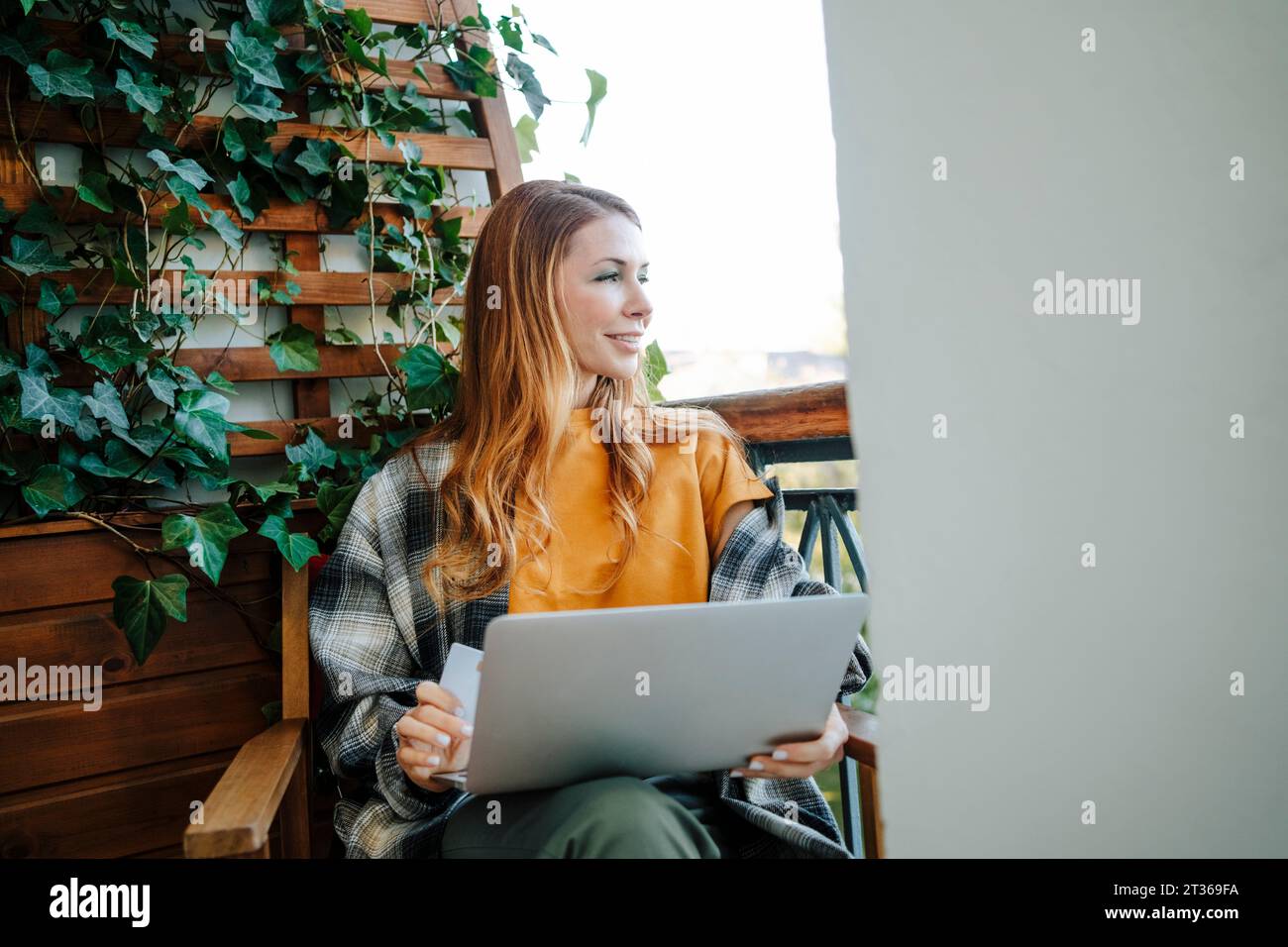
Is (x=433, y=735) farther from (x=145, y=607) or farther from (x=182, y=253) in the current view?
(x=182, y=253)

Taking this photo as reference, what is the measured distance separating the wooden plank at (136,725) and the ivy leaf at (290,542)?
0.23m

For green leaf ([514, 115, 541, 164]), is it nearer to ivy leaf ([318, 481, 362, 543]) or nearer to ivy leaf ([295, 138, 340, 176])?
ivy leaf ([295, 138, 340, 176])

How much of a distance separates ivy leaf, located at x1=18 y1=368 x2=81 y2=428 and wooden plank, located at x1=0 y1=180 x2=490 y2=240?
271mm

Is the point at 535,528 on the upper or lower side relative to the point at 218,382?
lower

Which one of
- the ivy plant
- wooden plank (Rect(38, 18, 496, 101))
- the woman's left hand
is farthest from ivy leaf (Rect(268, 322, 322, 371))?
the woman's left hand

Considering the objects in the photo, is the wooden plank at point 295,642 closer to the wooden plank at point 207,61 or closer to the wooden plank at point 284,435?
the wooden plank at point 284,435

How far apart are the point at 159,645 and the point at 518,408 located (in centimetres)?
64

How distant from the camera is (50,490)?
132 centimetres

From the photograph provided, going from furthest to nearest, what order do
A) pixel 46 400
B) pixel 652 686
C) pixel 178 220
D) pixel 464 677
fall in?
pixel 178 220, pixel 46 400, pixel 464 677, pixel 652 686

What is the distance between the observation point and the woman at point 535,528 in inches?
46.9

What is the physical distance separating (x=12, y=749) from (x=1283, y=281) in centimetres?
175

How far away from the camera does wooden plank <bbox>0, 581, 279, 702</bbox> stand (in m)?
1.29

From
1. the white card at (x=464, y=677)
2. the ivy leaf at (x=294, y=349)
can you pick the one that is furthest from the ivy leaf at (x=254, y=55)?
the white card at (x=464, y=677)

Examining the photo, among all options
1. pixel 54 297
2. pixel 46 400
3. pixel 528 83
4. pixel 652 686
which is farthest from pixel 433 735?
pixel 528 83
